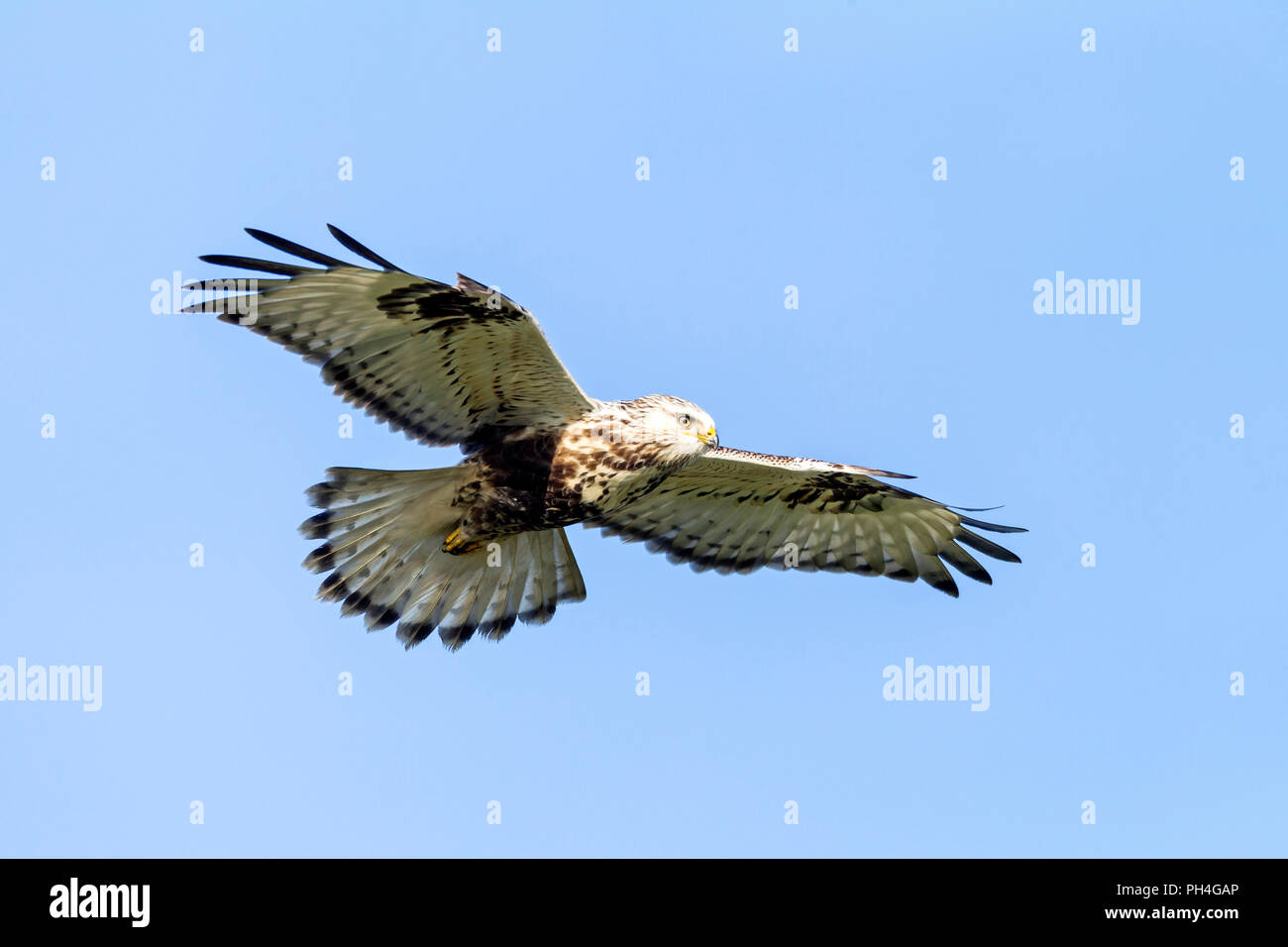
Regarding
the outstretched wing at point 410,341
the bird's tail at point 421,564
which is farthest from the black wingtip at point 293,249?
the bird's tail at point 421,564

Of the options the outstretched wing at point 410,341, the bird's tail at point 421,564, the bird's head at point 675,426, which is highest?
the outstretched wing at point 410,341

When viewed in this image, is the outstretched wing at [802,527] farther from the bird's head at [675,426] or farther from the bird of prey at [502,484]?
the bird's head at [675,426]

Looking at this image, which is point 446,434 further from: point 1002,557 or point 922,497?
point 1002,557

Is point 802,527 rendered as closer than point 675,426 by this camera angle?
No

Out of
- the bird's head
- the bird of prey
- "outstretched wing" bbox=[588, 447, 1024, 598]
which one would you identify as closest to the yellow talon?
the bird of prey

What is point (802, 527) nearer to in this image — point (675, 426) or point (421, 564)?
point (675, 426)

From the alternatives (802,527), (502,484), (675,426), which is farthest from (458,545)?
(802,527)
